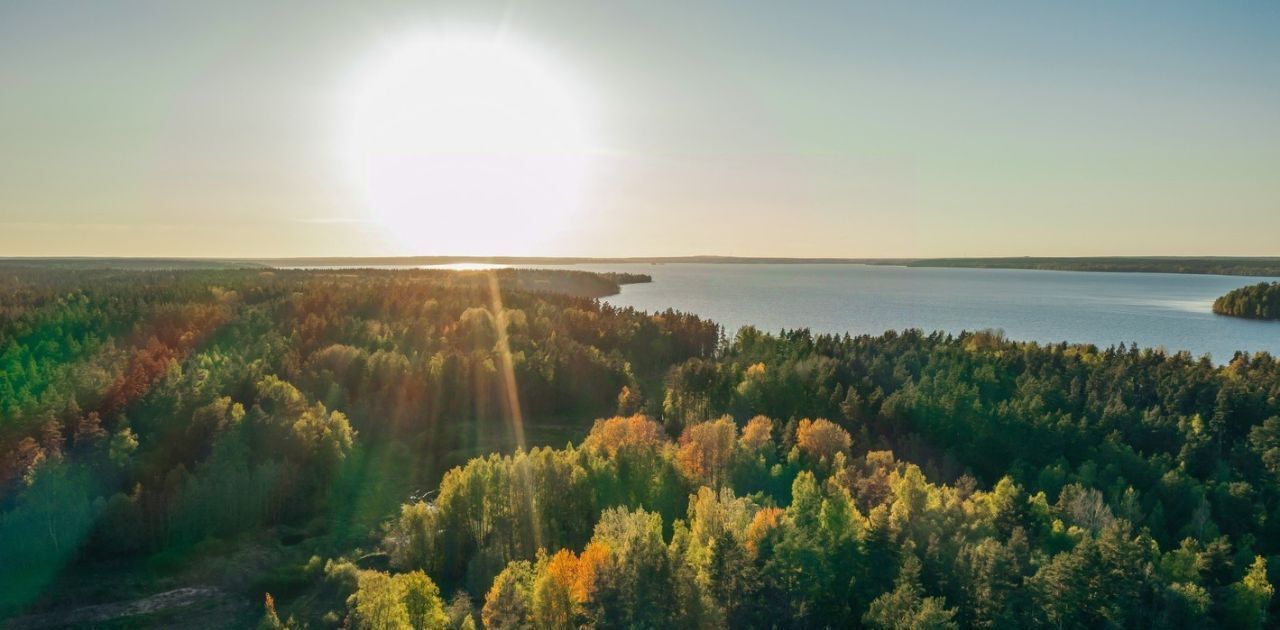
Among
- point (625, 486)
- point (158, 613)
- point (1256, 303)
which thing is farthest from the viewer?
point (1256, 303)

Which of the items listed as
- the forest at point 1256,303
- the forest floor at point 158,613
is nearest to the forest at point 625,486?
the forest floor at point 158,613

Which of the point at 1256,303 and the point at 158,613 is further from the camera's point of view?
the point at 1256,303

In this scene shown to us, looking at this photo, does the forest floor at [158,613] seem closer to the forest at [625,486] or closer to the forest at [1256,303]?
the forest at [625,486]

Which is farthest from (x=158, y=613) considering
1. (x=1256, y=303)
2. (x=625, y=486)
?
(x=1256, y=303)

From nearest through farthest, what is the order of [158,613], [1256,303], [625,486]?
[158,613]
[625,486]
[1256,303]

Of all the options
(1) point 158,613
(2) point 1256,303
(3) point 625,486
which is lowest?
(1) point 158,613

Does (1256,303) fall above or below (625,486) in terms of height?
above

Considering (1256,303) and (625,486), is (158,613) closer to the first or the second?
(625,486)
